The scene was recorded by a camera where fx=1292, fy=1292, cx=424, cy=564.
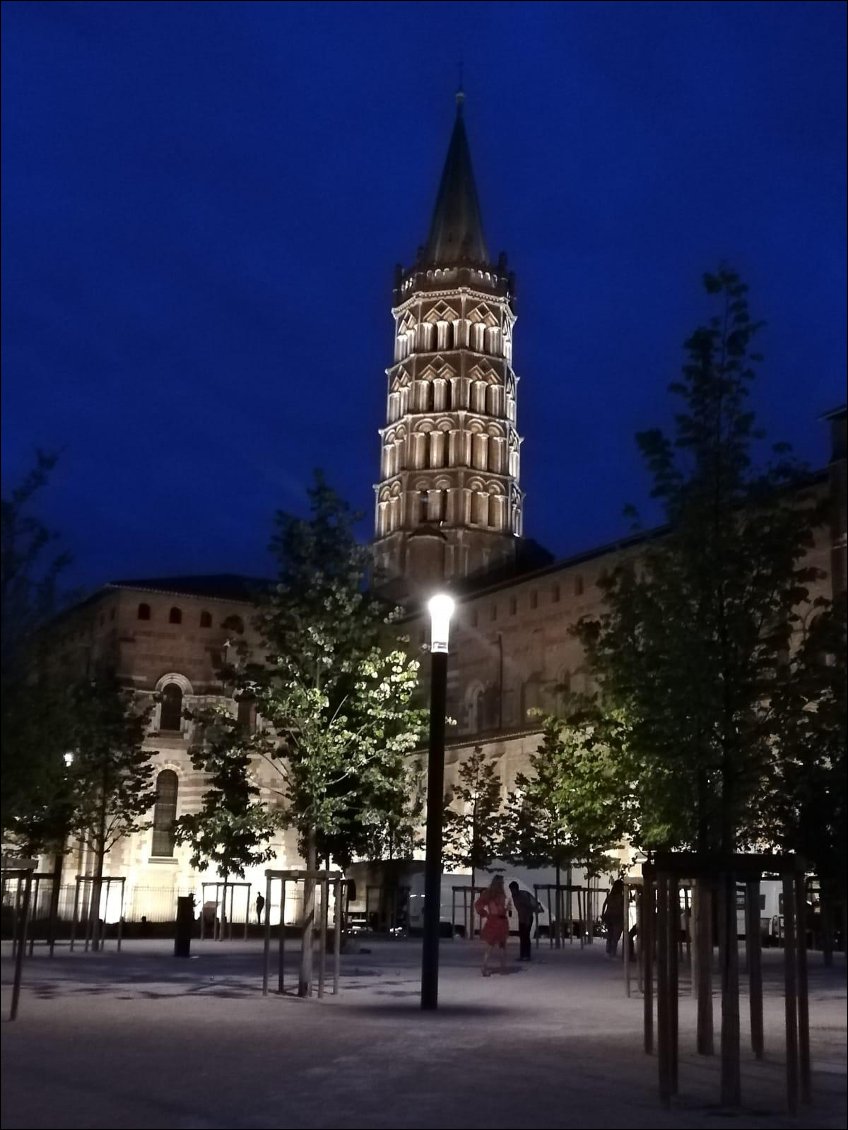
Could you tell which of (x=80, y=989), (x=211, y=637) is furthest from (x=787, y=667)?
(x=211, y=637)

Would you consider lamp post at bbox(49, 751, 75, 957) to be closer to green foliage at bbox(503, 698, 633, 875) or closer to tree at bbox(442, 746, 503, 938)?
green foliage at bbox(503, 698, 633, 875)

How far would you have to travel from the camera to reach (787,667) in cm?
1442

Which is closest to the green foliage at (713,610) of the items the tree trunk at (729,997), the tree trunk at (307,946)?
the tree trunk at (729,997)

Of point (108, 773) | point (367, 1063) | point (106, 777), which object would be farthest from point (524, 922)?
point (367, 1063)

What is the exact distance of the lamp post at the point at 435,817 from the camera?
16297 mm

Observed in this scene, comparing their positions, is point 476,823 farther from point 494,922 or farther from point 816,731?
point 816,731

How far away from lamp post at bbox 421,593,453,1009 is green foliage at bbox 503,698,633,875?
3.25 m

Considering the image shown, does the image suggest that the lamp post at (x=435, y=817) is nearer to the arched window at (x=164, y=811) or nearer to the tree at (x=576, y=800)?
the tree at (x=576, y=800)

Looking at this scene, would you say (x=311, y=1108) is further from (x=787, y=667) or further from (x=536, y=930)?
(x=536, y=930)

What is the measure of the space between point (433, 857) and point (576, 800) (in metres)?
10.00

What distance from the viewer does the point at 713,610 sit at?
1355 cm

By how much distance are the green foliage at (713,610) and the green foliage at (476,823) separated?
32.3 meters

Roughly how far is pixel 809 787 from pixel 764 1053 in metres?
3.32

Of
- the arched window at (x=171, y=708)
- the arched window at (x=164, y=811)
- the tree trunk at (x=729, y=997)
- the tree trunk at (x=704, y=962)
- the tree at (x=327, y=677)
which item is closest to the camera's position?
the tree trunk at (x=729, y=997)
